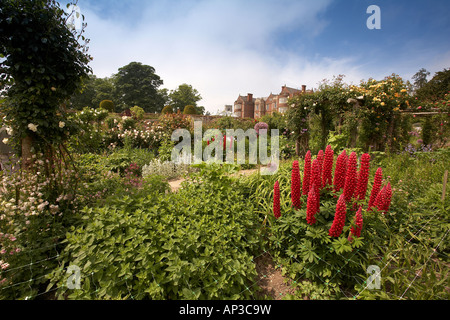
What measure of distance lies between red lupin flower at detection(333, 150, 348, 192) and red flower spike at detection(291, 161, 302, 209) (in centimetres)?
38

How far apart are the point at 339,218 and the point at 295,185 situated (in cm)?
52

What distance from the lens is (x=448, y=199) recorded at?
8.43 ft

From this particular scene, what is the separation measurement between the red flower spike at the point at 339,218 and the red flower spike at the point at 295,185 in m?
0.45

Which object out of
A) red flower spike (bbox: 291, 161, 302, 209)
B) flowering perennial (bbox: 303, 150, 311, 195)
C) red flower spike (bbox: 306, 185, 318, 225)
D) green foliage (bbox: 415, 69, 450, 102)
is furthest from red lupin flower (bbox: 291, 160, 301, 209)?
green foliage (bbox: 415, 69, 450, 102)

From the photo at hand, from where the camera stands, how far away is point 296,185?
2.18 meters

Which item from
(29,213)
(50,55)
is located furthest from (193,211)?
(50,55)

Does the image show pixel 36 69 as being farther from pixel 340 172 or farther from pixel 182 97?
pixel 182 97

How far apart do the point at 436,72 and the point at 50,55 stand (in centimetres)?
3653

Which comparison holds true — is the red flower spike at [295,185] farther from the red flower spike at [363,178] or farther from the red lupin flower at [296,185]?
the red flower spike at [363,178]

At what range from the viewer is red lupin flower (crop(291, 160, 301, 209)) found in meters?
2.15

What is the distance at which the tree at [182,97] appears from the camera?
4197 centimetres

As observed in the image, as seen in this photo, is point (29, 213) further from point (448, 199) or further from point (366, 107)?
point (366, 107)

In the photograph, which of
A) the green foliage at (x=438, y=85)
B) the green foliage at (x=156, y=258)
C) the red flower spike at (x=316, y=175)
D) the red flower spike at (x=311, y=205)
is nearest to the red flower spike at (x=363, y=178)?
the red flower spike at (x=316, y=175)

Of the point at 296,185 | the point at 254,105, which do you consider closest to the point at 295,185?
the point at 296,185
